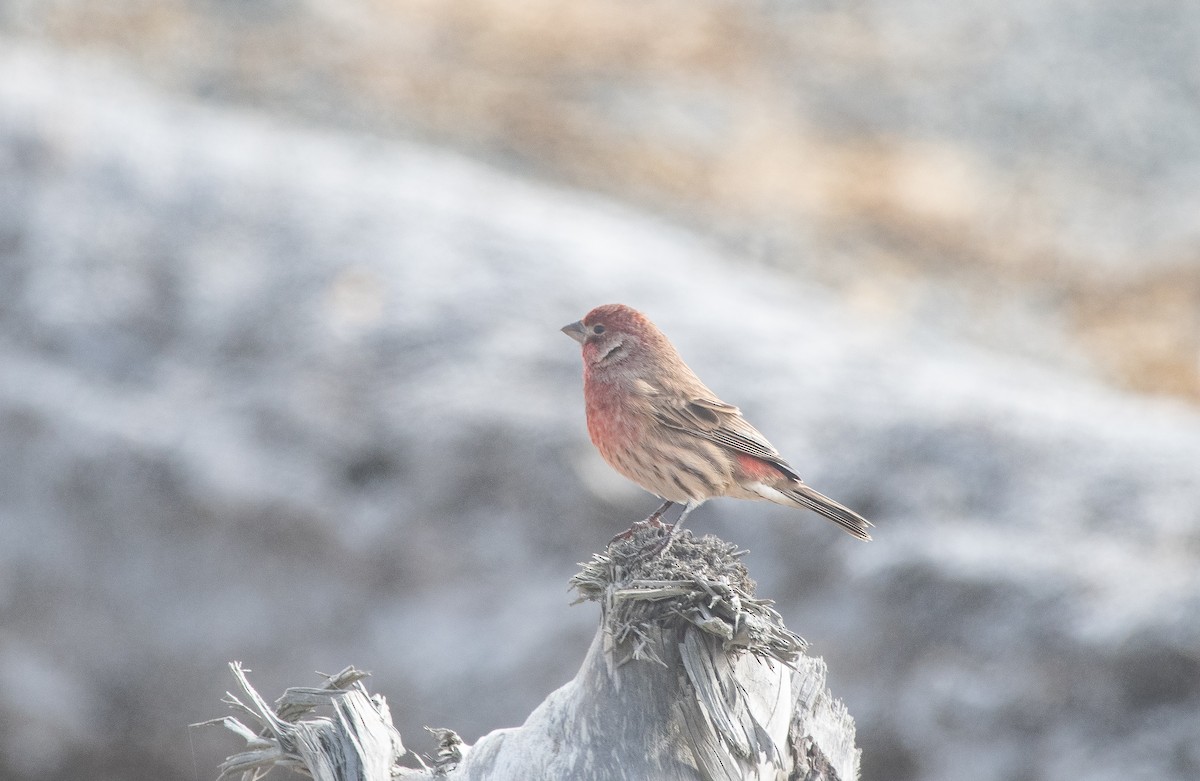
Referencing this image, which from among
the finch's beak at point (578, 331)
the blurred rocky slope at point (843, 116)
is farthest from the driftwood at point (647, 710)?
the blurred rocky slope at point (843, 116)

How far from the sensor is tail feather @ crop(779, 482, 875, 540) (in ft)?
14.5

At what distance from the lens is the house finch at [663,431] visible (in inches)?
177

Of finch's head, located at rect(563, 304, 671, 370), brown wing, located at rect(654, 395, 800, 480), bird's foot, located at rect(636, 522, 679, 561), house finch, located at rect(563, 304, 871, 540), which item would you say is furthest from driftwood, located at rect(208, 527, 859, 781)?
finch's head, located at rect(563, 304, 671, 370)

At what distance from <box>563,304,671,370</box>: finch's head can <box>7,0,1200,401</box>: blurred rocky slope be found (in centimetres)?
550

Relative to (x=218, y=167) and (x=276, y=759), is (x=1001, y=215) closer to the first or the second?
(x=218, y=167)

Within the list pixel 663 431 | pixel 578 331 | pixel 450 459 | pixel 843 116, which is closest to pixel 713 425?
pixel 663 431

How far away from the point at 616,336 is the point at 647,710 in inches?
75.7

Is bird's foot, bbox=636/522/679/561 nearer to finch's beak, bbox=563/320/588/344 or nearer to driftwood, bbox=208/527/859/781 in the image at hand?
driftwood, bbox=208/527/859/781

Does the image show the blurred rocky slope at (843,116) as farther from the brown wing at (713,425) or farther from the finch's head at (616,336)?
the finch's head at (616,336)

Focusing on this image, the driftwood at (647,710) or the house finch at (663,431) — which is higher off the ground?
the house finch at (663,431)

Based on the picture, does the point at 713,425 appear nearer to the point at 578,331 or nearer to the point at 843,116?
the point at 578,331

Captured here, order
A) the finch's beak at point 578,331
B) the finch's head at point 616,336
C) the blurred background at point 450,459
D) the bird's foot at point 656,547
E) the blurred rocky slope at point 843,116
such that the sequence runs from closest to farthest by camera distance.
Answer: the bird's foot at point 656,547 < the finch's head at point 616,336 < the finch's beak at point 578,331 < the blurred background at point 450,459 < the blurred rocky slope at point 843,116

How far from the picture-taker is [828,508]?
452cm

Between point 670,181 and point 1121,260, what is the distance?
410 centimetres
